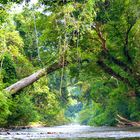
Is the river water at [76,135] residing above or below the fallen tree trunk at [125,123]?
above

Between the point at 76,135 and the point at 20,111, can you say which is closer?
the point at 76,135

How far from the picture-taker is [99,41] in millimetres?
25141

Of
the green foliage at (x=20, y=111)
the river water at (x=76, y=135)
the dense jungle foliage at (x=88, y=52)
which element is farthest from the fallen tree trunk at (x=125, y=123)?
the river water at (x=76, y=135)

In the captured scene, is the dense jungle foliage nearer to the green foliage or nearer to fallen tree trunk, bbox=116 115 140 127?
the green foliage

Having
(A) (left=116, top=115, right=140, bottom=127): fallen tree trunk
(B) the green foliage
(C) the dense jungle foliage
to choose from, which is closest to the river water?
(C) the dense jungle foliage

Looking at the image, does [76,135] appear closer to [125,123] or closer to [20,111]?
[20,111]

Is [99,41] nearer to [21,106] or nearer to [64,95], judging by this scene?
[21,106]

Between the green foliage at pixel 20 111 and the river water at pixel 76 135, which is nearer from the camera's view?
the river water at pixel 76 135

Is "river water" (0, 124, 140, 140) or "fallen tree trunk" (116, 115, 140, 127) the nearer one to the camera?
"river water" (0, 124, 140, 140)

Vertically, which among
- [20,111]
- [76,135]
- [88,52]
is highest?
[88,52]

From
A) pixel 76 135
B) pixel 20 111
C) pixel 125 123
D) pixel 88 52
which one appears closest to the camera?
pixel 76 135

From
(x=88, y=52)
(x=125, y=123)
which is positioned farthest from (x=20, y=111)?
(x=125, y=123)

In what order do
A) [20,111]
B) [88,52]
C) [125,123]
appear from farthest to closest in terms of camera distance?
[125,123] → [20,111] → [88,52]

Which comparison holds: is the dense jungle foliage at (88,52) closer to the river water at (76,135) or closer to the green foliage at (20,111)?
the green foliage at (20,111)
